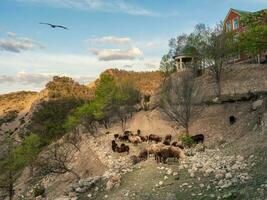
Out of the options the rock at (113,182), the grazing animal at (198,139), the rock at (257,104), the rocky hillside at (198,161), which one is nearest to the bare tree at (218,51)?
the rocky hillside at (198,161)

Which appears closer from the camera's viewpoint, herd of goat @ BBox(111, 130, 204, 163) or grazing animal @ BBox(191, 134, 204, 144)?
herd of goat @ BBox(111, 130, 204, 163)

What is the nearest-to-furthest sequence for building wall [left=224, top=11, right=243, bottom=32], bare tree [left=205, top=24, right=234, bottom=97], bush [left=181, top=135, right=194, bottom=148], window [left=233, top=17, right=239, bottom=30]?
1. bush [left=181, top=135, right=194, bottom=148]
2. bare tree [left=205, top=24, right=234, bottom=97]
3. building wall [left=224, top=11, right=243, bottom=32]
4. window [left=233, top=17, right=239, bottom=30]

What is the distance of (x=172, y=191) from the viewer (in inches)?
946

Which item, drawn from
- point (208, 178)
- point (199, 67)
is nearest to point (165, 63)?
point (199, 67)

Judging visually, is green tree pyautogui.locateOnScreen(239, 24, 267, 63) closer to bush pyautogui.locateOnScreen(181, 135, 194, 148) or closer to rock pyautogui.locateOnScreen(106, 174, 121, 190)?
bush pyautogui.locateOnScreen(181, 135, 194, 148)

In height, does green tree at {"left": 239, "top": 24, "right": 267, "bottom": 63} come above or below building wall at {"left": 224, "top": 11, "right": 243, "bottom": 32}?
below

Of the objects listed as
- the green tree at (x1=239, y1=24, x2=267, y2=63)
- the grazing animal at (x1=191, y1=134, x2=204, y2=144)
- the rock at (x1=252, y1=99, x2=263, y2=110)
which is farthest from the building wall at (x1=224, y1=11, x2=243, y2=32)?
the grazing animal at (x1=191, y1=134, x2=204, y2=144)

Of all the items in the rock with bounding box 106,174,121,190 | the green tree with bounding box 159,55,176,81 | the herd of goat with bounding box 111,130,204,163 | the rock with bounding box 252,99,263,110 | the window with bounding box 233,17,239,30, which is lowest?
the rock with bounding box 106,174,121,190

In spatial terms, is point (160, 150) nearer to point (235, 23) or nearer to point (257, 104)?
point (257, 104)

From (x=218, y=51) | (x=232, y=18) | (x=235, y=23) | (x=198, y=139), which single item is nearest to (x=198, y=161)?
(x=198, y=139)

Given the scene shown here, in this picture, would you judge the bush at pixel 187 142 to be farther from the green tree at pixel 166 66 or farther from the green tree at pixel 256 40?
the green tree at pixel 166 66

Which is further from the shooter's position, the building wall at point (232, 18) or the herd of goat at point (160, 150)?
the building wall at point (232, 18)

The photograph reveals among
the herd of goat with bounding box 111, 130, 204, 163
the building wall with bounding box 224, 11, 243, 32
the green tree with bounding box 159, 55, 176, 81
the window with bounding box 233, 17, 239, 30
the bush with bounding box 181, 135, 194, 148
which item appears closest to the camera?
the herd of goat with bounding box 111, 130, 204, 163

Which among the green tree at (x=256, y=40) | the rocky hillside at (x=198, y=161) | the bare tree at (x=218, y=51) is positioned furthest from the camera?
the bare tree at (x=218, y=51)
